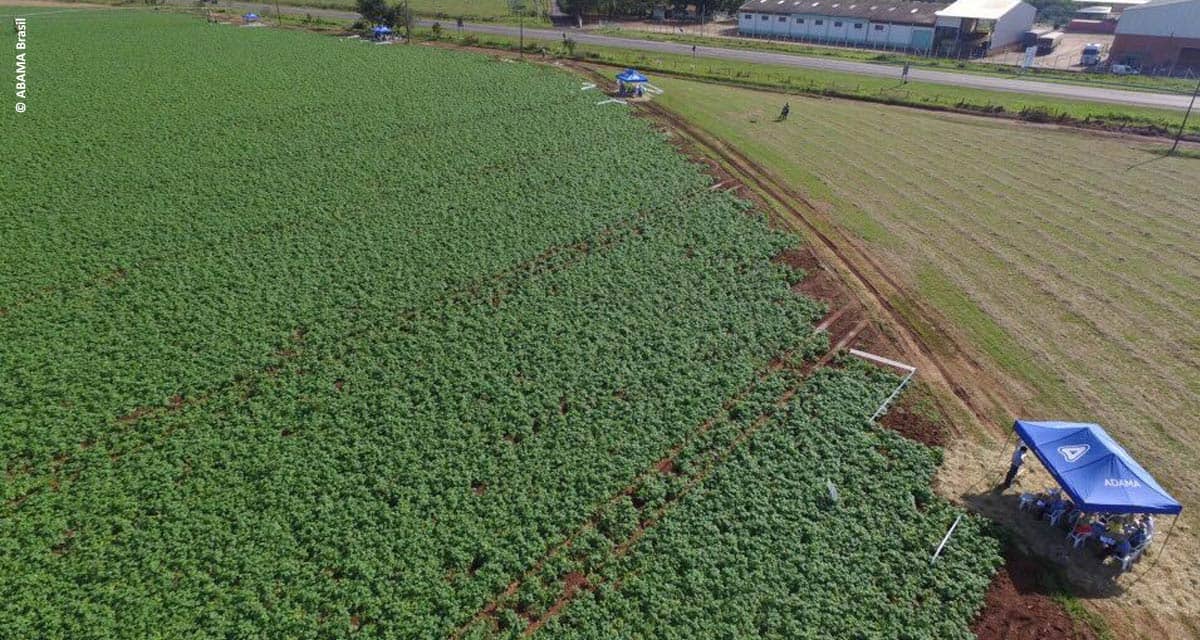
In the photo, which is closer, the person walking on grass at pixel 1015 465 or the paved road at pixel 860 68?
the person walking on grass at pixel 1015 465

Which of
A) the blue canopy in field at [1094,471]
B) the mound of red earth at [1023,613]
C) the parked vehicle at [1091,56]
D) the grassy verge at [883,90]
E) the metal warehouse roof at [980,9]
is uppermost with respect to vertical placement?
the metal warehouse roof at [980,9]

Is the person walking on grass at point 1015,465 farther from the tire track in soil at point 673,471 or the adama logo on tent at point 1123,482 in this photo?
the tire track in soil at point 673,471

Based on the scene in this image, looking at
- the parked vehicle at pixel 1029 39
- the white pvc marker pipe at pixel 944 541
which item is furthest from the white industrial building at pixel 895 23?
the white pvc marker pipe at pixel 944 541

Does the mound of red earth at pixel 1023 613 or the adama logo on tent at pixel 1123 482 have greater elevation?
the adama logo on tent at pixel 1123 482

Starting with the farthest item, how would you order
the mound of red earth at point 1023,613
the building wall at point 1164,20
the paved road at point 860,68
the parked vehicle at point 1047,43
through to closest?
Answer: the parked vehicle at point 1047,43 < the building wall at point 1164,20 < the paved road at point 860,68 < the mound of red earth at point 1023,613

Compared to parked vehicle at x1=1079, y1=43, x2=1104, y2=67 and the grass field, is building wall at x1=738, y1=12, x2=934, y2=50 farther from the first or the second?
the grass field

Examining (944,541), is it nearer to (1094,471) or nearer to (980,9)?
(1094,471)

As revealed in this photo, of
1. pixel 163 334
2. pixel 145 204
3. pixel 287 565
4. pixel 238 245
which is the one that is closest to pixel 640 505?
pixel 287 565
